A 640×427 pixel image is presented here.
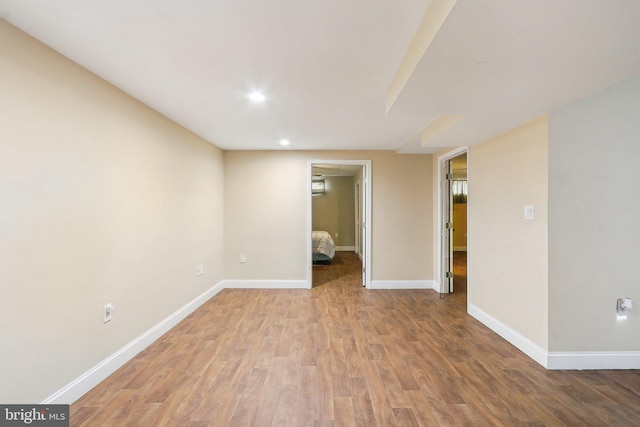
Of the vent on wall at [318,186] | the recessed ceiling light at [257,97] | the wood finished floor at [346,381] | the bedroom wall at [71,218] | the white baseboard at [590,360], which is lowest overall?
the wood finished floor at [346,381]

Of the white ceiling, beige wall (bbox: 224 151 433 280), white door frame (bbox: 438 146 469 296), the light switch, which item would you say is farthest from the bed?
the light switch

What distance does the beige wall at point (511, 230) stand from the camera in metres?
2.33

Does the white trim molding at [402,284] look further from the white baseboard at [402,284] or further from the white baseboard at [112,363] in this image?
the white baseboard at [112,363]

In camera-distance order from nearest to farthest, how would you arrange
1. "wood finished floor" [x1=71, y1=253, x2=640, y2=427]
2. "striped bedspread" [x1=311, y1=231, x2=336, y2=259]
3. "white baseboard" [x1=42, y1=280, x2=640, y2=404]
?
"wood finished floor" [x1=71, y1=253, x2=640, y2=427]
"white baseboard" [x1=42, y1=280, x2=640, y2=404]
"striped bedspread" [x1=311, y1=231, x2=336, y2=259]

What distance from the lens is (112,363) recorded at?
2168 mm

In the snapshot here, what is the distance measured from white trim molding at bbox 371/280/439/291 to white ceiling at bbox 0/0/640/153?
2.74 metres

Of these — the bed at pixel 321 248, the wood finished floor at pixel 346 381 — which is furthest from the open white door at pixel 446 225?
the bed at pixel 321 248

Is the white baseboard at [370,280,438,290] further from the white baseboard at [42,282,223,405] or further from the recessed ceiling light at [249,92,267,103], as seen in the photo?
the recessed ceiling light at [249,92,267,103]

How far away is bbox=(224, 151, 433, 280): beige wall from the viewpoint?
4559 millimetres

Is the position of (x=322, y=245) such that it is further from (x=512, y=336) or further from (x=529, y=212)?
(x=529, y=212)

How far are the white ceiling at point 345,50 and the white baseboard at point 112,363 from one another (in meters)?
2.12


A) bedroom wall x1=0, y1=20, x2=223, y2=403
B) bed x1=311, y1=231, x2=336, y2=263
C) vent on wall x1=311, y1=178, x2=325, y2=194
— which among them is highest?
vent on wall x1=311, y1=178, x2=325, y2=194

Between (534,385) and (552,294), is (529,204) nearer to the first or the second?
(552,294)

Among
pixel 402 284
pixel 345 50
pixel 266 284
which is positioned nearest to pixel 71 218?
pixel 345 50
